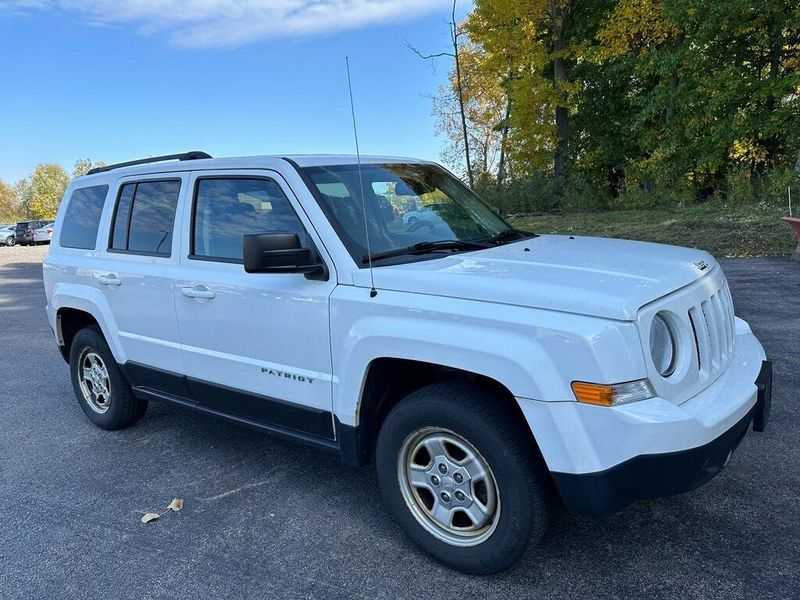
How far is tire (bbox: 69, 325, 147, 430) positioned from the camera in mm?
4592

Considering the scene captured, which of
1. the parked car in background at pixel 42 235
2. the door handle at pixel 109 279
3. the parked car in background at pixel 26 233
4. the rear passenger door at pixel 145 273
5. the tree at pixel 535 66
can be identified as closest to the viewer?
the rear passenger door at pixel 145 273

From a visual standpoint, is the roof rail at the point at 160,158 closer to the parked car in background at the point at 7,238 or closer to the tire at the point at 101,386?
the tire at the point at 101,386

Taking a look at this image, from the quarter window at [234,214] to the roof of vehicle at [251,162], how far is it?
0.09 meters

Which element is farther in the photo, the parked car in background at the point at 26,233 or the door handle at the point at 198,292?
the parked car in background at the point at 26,233

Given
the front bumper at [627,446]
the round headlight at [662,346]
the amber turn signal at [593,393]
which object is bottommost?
the front bumper at [627,446]

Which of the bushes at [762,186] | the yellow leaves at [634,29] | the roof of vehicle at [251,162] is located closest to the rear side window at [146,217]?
the roof of vehicle at [251,162]

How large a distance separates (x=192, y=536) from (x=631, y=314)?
250 centimetres

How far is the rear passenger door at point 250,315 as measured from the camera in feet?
10.3

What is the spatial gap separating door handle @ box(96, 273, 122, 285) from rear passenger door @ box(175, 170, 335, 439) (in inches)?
29.5

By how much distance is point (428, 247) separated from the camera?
10.8ft

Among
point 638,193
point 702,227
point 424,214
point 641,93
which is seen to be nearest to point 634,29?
point 641,93

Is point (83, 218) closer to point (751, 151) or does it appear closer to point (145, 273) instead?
point (145, 273)

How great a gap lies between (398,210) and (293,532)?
6.17 feet

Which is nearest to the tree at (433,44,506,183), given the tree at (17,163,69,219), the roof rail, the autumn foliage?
the autumn foliage
